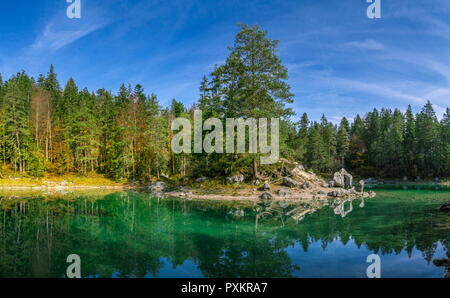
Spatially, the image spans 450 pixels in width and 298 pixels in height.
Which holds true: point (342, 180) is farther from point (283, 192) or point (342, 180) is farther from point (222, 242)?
point (222, 242)

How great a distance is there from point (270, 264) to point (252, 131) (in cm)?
2057

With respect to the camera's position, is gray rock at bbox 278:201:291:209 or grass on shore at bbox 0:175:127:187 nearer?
gray rock at bbox 278:201:291:209

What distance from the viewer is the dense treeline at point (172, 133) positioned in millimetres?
30250

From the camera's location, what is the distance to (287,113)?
29.8 metres

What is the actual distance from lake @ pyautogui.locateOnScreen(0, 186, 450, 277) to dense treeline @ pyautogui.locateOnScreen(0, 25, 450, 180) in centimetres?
1374

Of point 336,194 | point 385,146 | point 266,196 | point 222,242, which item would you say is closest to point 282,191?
point 266,196

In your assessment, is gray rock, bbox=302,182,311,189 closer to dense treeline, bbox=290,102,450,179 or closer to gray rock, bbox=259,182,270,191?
gray rock, bbox=259,182,270,191

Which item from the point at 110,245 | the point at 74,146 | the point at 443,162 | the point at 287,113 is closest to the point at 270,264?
the point at 110,245

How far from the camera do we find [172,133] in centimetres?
4600

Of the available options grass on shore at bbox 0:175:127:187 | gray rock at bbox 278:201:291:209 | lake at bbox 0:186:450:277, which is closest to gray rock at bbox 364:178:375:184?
lake at bbox 0:186:450:277

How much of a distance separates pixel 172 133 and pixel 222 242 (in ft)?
118

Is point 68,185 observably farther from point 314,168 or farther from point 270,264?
point 314,168

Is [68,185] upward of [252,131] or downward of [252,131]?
downward

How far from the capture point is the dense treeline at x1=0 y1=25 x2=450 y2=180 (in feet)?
99.2
